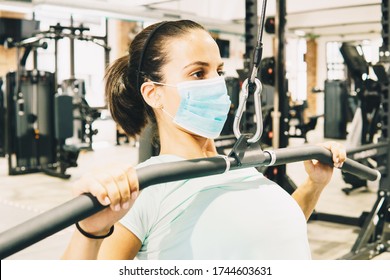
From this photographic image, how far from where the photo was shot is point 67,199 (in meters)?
5.43

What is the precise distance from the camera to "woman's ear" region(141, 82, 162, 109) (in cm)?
131

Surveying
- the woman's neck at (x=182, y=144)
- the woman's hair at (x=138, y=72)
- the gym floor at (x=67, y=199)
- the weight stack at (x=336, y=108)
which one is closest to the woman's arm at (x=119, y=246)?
the woman's neck at (x=182, y=144)

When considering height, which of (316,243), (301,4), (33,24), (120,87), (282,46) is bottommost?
(316,243)

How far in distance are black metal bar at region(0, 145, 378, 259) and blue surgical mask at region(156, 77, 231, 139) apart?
209 millimetres

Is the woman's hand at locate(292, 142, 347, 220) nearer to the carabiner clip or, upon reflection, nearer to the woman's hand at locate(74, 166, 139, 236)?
the carabiner clip

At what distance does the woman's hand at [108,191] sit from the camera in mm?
839

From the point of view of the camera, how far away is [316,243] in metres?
3.93

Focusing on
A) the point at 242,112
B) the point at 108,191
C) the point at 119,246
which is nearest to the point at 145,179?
the point at 108,191

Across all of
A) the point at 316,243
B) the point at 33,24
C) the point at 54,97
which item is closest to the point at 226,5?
the point at 33,24

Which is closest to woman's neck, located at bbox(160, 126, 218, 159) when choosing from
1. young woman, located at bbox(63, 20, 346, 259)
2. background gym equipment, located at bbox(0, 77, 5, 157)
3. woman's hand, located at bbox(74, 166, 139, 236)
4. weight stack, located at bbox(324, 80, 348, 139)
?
young woman, located at bbox(63, 20, 346, 259)
